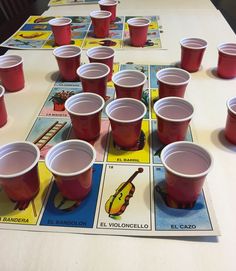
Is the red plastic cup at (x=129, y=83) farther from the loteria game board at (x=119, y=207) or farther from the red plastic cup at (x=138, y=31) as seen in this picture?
the red plastic cup at (x=138, y=31)

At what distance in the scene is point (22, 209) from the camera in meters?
0.53

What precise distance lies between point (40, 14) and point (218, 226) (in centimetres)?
123

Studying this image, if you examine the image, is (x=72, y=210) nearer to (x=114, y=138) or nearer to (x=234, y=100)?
(x=114, y=138)

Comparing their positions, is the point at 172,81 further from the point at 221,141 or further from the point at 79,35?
the point at 79,35

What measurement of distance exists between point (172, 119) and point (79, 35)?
689 mm

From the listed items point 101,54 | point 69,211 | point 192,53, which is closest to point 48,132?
point 69,211

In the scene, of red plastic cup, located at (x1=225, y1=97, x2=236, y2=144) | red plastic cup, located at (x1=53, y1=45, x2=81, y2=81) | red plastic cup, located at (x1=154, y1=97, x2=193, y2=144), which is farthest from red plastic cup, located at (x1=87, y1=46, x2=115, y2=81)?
red plastic cup, located at (x1=225, y1=97, x2=236, y2=144)

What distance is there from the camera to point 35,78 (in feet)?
3.06

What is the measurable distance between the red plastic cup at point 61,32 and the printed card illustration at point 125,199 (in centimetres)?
66

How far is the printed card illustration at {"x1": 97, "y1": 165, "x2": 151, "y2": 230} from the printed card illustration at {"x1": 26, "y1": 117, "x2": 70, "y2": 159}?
0.15m

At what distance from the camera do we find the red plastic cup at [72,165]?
50cm

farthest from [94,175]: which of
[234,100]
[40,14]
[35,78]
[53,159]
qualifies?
[40,14]

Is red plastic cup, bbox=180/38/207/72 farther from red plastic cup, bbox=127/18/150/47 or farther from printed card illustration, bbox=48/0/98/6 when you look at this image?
printed card illustration, bbox=48/0/98/6

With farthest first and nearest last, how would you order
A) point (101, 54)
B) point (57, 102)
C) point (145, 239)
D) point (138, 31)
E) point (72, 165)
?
1. point (138, 31)
2. point (101, 54)
3. point (57, 102)
4. point (72, 165)
5. point (145, 239)
